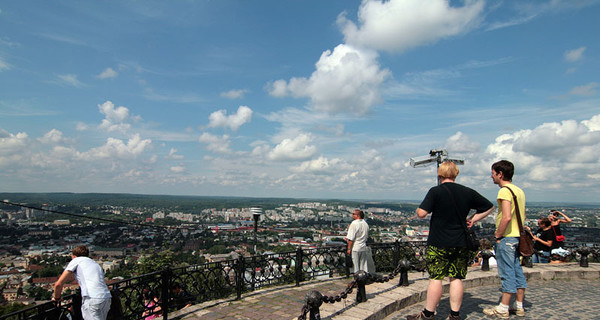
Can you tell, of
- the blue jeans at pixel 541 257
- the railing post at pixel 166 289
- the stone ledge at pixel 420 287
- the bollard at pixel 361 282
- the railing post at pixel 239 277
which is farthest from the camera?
the blue jeans at pixel 541 257

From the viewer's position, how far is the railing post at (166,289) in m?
5.45

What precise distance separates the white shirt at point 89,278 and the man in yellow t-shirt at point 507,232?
17.7 ft

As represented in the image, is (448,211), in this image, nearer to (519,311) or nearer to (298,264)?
(519,311)

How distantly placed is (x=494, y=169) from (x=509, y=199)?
0.53m

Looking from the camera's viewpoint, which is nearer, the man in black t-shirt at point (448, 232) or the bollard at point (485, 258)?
the man in black t-shirt at point (448, 232)

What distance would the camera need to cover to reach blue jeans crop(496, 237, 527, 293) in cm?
451

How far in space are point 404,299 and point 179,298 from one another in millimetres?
4082

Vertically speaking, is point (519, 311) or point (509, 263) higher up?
point (509, 263)

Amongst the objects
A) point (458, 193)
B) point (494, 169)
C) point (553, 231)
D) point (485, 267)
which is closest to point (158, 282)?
point (458, 193)

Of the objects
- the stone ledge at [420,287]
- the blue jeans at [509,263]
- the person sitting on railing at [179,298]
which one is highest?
the blue jeans at [509,263]

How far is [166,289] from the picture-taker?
5.55 metres

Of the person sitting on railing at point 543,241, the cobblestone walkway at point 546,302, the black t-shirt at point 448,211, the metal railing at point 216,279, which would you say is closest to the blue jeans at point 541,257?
the person sitting on railing at point 543,241

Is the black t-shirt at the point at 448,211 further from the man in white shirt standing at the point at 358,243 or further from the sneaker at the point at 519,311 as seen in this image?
the man in white shirt standing at the point at 358,243

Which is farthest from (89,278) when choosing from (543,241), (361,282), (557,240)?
(557,240)
